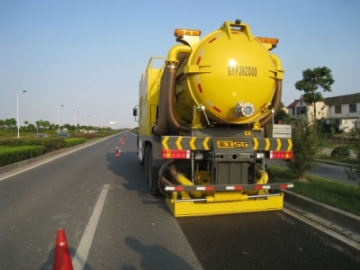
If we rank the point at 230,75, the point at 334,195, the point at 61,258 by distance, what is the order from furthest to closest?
the point at 334,195
the point at 230,75
the point at 61,258

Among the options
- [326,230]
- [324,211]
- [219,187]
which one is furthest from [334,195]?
[219,187]

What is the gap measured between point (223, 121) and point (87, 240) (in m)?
2.97

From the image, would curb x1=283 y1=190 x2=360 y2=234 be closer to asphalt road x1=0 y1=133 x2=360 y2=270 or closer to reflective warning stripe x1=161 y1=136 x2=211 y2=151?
asphalt road x1=0 y1=133 x2=360 y2=270

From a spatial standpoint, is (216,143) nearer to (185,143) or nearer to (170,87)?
(185,143)

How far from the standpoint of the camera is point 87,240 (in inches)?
201

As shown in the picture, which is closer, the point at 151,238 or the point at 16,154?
the point at 151,238

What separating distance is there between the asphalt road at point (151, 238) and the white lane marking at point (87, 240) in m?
0.01

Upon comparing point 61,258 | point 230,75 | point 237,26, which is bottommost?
point 61,258

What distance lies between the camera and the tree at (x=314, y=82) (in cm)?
4191

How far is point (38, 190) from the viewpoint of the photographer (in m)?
9.36

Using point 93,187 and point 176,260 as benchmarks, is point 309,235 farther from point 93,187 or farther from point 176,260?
point 93,187

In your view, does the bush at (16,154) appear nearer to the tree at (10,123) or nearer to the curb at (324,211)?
the curb at (324,211)

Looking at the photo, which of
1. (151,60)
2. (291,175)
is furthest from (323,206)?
(151,60)

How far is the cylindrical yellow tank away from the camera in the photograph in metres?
5.84
